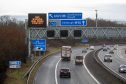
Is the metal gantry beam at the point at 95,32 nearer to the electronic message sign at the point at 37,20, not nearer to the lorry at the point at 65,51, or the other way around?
the electronic message sign at the point at 37,20

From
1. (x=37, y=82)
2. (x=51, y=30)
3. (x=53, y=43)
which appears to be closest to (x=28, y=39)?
(x=51, y=30)

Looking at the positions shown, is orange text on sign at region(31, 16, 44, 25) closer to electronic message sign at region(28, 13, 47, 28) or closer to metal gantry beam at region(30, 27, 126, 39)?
electronic message sign at region(28, 13, 47, 28)

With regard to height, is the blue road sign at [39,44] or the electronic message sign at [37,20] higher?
the electronic message sign at [37,20]

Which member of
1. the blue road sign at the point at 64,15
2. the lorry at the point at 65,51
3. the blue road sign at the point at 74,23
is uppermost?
the blue road sign at the point at 64,15

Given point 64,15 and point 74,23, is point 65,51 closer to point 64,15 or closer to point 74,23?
point 64,15

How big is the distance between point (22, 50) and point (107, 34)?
24901mm

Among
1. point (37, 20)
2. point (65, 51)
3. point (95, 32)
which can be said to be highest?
point (37, 20)

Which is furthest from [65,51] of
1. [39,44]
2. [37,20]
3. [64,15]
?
[64,15]

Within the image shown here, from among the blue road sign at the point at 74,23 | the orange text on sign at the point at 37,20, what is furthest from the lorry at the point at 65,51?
the blue road sign at the point at 74,23

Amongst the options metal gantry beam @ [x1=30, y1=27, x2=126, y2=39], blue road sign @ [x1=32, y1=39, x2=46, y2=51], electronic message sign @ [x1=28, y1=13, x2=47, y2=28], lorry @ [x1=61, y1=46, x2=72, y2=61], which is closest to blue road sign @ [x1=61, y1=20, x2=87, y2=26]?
metal gantry beam @ [x1=30, y1=27, x2=126, y2=39]

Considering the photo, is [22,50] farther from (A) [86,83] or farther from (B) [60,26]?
(A) [86,83]

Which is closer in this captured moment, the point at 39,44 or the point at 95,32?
the point at 95,32

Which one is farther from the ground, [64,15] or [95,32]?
[64,15]

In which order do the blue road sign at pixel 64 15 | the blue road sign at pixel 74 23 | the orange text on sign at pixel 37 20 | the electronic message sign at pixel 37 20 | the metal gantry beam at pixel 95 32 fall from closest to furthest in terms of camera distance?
the metal gantry beam at pixel 95 32
the blue road sign at pixel 74 23
the blue road sign at pixel 64 15
the electronic message sign at pixel 37 20
the orange text on sign at pixel 37 20
